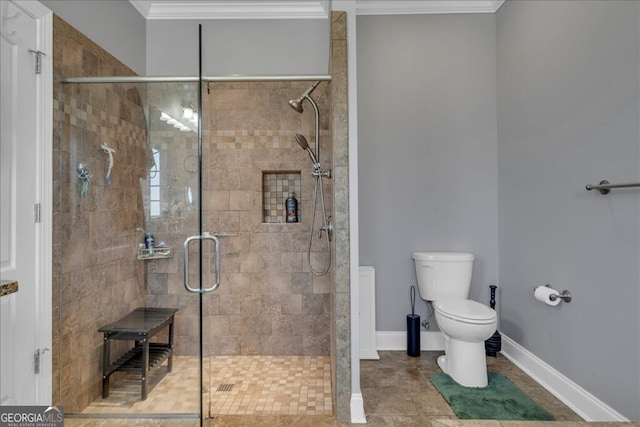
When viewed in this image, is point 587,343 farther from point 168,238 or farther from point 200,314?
point 168,238

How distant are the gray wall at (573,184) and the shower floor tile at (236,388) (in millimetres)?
1496

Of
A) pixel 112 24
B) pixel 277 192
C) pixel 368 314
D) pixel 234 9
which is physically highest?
pixel 234 9

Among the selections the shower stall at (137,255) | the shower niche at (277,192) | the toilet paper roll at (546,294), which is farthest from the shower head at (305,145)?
the toilet paper roll at (546,294)

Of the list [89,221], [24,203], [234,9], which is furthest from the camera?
[234,9]

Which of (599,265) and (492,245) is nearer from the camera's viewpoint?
(599,265)

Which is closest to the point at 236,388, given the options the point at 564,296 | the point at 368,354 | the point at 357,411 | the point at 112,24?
the point at 357,411

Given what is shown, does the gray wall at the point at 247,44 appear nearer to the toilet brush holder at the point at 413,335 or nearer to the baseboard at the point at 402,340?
the toilet brush holder at the point at 413,335

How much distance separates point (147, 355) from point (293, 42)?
250cm

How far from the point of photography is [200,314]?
163cm

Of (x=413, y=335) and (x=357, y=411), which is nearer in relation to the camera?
(x=357, y=411)

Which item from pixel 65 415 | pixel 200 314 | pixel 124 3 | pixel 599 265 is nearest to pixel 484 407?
pixel 599 265

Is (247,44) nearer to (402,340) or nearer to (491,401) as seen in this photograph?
(402,340)

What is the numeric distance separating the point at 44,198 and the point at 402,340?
260cm

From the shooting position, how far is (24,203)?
1600 mm
